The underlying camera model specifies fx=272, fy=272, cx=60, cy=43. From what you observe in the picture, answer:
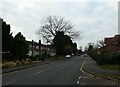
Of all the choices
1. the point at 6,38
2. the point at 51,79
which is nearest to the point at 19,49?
the point at 6,38

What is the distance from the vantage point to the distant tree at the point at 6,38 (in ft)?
152

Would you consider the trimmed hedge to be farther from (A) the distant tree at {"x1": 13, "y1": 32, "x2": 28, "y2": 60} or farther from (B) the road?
(A) the distant tree at {"x1": 13, "y1": 32, "x2": 28, "y2": 60}

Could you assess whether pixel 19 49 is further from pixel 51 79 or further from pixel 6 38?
pixel 51 79

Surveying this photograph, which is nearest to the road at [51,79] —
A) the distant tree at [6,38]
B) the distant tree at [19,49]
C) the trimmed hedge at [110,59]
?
the trimmed hedge at [110,59]

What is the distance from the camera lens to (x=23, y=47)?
51.4 metres

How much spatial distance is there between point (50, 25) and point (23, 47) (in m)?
37.3

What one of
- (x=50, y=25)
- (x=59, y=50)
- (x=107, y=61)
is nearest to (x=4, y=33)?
(x=107, y=61)

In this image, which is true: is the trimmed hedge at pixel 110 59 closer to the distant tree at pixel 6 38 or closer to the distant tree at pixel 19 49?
the distant tree at pixel 19 49

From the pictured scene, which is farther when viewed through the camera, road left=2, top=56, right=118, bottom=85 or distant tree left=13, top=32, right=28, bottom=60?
distant tree left=13, top=32, right=28, bottom=60

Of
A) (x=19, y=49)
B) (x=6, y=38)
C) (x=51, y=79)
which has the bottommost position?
(x=51, y=79)

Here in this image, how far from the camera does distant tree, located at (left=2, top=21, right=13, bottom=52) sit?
152 feet

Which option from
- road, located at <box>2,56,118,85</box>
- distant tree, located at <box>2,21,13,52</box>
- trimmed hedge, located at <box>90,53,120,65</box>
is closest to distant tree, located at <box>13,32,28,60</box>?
distant tree, located at <box>2,21,13,52</box>

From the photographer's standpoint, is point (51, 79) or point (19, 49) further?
point (19, 49)

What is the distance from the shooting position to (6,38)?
46.9 m
